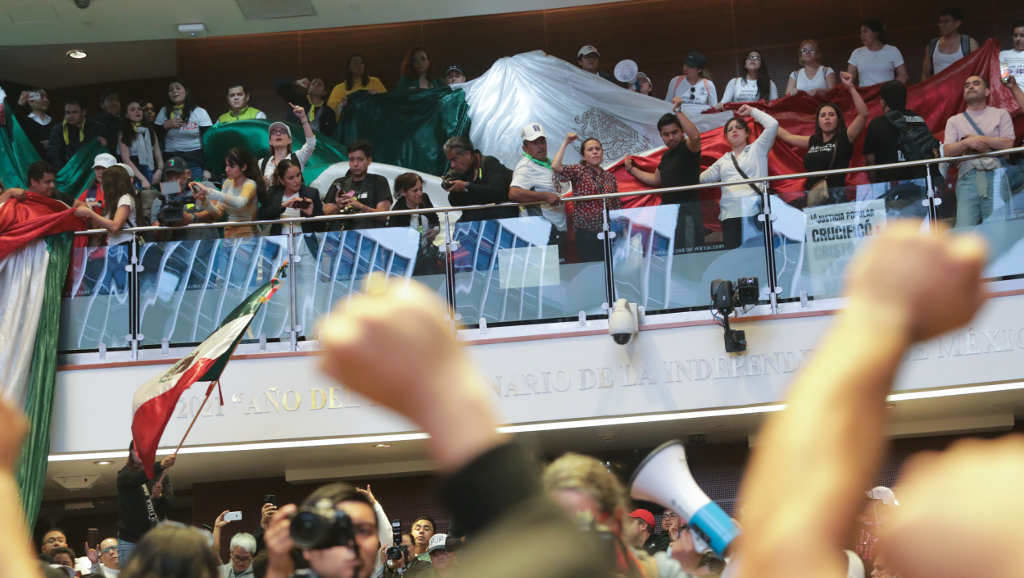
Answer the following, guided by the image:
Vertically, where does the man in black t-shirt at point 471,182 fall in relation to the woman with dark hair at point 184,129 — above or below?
below

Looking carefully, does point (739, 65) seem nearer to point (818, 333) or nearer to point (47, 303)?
point (818, 333)

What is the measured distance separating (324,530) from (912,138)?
7748 millimetres

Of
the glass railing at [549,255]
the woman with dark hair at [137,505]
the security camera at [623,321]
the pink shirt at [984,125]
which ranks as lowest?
the woman with dark hair at [137,505]

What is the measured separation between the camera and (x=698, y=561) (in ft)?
12.7

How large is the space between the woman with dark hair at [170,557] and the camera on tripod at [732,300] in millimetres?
6225

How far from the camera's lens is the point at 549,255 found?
8.59 meters

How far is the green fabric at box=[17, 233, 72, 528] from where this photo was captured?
881 centimetres

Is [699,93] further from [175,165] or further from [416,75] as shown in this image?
[175,165]

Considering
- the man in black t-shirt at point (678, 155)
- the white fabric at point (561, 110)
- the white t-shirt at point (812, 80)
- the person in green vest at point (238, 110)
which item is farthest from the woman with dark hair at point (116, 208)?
the white t-shirt at point (812, 80)

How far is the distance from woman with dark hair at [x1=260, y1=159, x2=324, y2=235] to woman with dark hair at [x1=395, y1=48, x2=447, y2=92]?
335 centimetres

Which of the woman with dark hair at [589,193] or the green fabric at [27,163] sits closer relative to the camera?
the woman with dark hair at [589,193]

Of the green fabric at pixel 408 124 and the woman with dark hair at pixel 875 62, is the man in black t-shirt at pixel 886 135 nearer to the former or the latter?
the woman with dark hair at pixel 875 62

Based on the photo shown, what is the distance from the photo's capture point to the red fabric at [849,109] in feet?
31.2

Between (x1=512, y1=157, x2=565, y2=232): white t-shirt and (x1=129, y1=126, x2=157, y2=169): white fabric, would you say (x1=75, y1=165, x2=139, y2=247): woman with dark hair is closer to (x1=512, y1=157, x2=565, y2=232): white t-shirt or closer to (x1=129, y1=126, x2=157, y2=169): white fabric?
(x1=129, y1=126, x2=157, y2=169): white fabric
